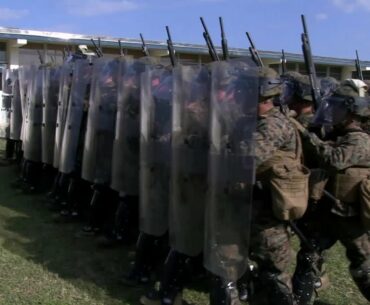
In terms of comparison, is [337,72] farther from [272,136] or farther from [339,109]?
[272,136]

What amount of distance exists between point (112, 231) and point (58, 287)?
1315 millimetres

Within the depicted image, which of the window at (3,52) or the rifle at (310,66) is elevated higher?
the window at (3,52)

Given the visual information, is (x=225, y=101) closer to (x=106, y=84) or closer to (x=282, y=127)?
(x=282, y=127)

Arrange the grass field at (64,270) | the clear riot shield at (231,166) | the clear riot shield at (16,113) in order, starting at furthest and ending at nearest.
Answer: the clear riot shield at (16,113) → the grass field at (64,270) → the clear riot shield at (231,166)

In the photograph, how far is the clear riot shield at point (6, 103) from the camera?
1058 centimetres

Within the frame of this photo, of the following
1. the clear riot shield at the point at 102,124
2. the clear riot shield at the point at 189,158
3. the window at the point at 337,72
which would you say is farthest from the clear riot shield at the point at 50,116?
the window at the point at 337,72

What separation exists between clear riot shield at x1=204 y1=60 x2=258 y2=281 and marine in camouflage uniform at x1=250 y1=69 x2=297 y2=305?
0.16m

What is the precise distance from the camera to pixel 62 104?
743cm

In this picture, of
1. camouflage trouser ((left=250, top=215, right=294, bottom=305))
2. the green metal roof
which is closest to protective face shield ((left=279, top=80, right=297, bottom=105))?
camouflage trouser ((left=250, top=215, right=294, bottom=305))

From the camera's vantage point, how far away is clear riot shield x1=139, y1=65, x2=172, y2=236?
16.0ft

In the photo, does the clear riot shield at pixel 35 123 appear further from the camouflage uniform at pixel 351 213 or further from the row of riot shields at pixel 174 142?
the camouflage uniform at pixel 351 213

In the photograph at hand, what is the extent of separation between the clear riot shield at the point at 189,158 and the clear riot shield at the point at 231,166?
0.32 metres

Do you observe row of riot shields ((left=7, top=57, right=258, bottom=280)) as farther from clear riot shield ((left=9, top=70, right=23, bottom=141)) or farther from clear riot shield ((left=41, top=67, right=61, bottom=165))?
clear riot shield ((left=9, top=70, right=23, bottom=141))

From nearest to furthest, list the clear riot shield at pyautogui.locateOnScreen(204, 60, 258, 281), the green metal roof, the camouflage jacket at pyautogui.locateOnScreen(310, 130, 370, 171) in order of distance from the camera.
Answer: the clear riot shield at pyautogui.locateOnScreen(204, 60, 258, 281)
the camouflage jacket at pyautogui.locateOnScreen(310, 130, 370, 171)
the green metal roof
